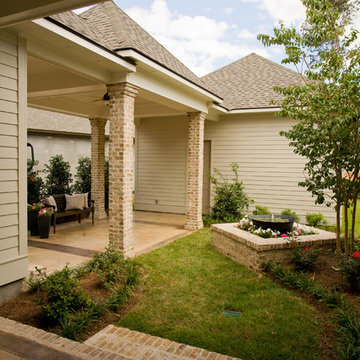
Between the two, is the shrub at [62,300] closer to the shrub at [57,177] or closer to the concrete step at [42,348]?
the concrete step at [42,348]

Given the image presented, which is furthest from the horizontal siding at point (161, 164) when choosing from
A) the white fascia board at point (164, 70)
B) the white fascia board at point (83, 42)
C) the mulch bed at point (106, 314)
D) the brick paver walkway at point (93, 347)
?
the brick paver walkway at point (93, 347)

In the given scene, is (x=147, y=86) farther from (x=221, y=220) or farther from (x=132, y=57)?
(x=221, y=220)

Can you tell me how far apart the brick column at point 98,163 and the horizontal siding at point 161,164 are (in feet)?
8.05

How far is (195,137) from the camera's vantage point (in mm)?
9328

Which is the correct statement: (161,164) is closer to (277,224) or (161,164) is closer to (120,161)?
(120,161)

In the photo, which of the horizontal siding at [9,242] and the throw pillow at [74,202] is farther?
the throw pillow at [74,202]

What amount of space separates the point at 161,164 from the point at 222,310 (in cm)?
885

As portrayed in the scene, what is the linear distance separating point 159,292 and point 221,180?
732cm

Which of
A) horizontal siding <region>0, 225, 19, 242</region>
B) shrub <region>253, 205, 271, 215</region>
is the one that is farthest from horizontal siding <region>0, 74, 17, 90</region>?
shrub <region>253, 205, 271, 215</region>

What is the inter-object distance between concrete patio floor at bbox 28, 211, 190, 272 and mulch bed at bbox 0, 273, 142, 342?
742 mm

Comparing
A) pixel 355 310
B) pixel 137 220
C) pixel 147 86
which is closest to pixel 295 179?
pixel 137 220

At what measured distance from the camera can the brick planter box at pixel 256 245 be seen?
564 cm

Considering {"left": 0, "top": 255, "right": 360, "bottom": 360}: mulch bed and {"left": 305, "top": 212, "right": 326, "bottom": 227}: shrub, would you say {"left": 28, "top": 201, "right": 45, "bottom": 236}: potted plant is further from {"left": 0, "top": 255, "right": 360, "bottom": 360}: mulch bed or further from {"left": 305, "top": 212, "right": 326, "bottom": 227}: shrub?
{"left": 305, "top": 212, "right": 326, "bottom": 227}: shrub

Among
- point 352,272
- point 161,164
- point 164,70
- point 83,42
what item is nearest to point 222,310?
point 352,272
